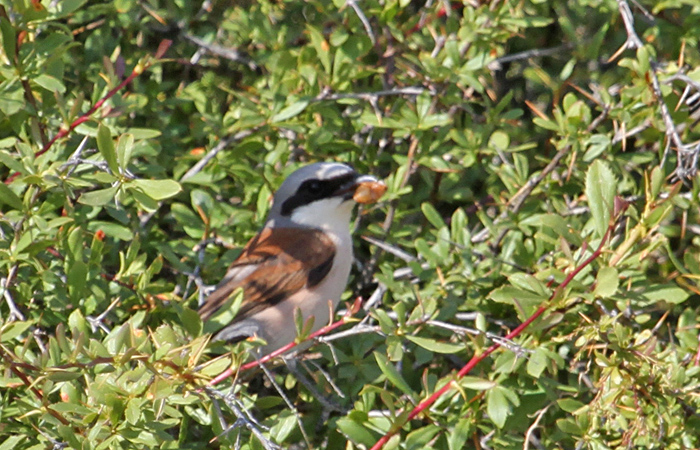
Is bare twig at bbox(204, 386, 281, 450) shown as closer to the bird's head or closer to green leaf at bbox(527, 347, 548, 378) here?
green leaf at bbox(527, 347, 548, 378)

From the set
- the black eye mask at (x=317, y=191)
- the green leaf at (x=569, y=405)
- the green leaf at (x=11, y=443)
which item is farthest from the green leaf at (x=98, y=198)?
the black eye mask at (x=317, y=191)

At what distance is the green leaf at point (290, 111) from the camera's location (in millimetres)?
3254

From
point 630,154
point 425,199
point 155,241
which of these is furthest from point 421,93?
point 155,241

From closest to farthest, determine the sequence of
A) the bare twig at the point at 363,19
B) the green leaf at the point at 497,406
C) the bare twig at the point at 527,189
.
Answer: the green leaf at the point at 497,406
the bare twig at the point at 363,19
the bare twig at the point at 527,189

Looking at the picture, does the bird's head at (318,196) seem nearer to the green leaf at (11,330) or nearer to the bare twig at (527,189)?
the bare twig at (527,189)

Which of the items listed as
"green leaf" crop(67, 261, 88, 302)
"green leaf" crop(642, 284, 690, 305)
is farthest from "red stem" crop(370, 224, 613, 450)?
"green leaf" crop(67, 261, 88, 302)

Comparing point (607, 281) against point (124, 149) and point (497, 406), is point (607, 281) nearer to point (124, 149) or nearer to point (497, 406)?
point (497, 406)

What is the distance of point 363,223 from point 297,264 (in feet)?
1.35

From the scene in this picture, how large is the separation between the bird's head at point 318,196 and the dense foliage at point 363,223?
10 cm

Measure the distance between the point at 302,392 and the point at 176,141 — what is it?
4.03 feet

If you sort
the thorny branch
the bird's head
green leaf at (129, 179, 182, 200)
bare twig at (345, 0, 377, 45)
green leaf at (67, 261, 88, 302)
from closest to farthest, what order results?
1. green leaf at (129, 179, 182, 200)
2. green leaf at (67, 261, 88, 302)
3. the thorny branch
4. bare twig at (345, 0, 377, 45)
5. the bird's head

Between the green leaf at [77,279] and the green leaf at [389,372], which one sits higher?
the green leaf at [77,279]

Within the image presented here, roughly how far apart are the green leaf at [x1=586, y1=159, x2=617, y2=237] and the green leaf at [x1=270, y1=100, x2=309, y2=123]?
1266mm

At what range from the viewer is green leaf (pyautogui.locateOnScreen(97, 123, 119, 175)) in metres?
2.19
